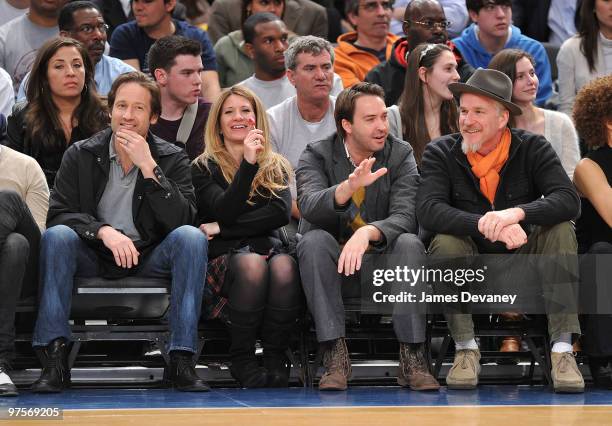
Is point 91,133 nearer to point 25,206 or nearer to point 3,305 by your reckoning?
point 25,206

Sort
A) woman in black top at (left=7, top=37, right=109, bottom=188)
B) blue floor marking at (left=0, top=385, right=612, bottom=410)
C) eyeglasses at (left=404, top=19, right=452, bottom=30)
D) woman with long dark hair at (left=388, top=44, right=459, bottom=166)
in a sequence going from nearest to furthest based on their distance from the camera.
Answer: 1. blue floor marking at (left=0, top=385, right=612, bottom=410)
2. woman in black top at (left=7, top=37, right=109, bottom=188)
3. woman with long dark hair at (left=388, top=44, right=459, bottom=166)
4. eyeglasses at (left=404, top=19, right=452, bottom=30)

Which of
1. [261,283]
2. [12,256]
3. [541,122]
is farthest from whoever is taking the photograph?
[541,122]

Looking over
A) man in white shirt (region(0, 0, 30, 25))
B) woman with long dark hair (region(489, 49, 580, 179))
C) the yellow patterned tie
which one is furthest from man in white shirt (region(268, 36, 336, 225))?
man in white shirt (region(0, 0, 30, 25))

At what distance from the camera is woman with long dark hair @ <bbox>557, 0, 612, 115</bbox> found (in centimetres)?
866

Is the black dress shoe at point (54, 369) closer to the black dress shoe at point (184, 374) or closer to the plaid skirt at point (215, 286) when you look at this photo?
the black dress shoe at point (184, 374)

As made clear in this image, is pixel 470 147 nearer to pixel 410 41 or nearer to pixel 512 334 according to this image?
pixel 512 334

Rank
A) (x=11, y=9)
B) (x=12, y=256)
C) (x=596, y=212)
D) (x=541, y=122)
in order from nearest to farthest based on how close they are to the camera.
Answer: (x=12, y=256), (x=596, y=212), (x=541, y=122), (x=11, y=9)

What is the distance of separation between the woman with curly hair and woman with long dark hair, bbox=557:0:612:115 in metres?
1.93

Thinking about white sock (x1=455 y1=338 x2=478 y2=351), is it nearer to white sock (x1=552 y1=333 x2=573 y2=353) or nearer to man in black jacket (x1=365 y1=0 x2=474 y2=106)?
white sock (x1=552 y1=333 x2=573 y2=353)

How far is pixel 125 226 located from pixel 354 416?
5.70 ft

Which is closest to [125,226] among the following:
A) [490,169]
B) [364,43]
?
[490,169]

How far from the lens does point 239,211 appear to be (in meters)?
6.21

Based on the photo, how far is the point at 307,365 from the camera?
6102 millimetres

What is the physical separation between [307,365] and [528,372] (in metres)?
1.16
